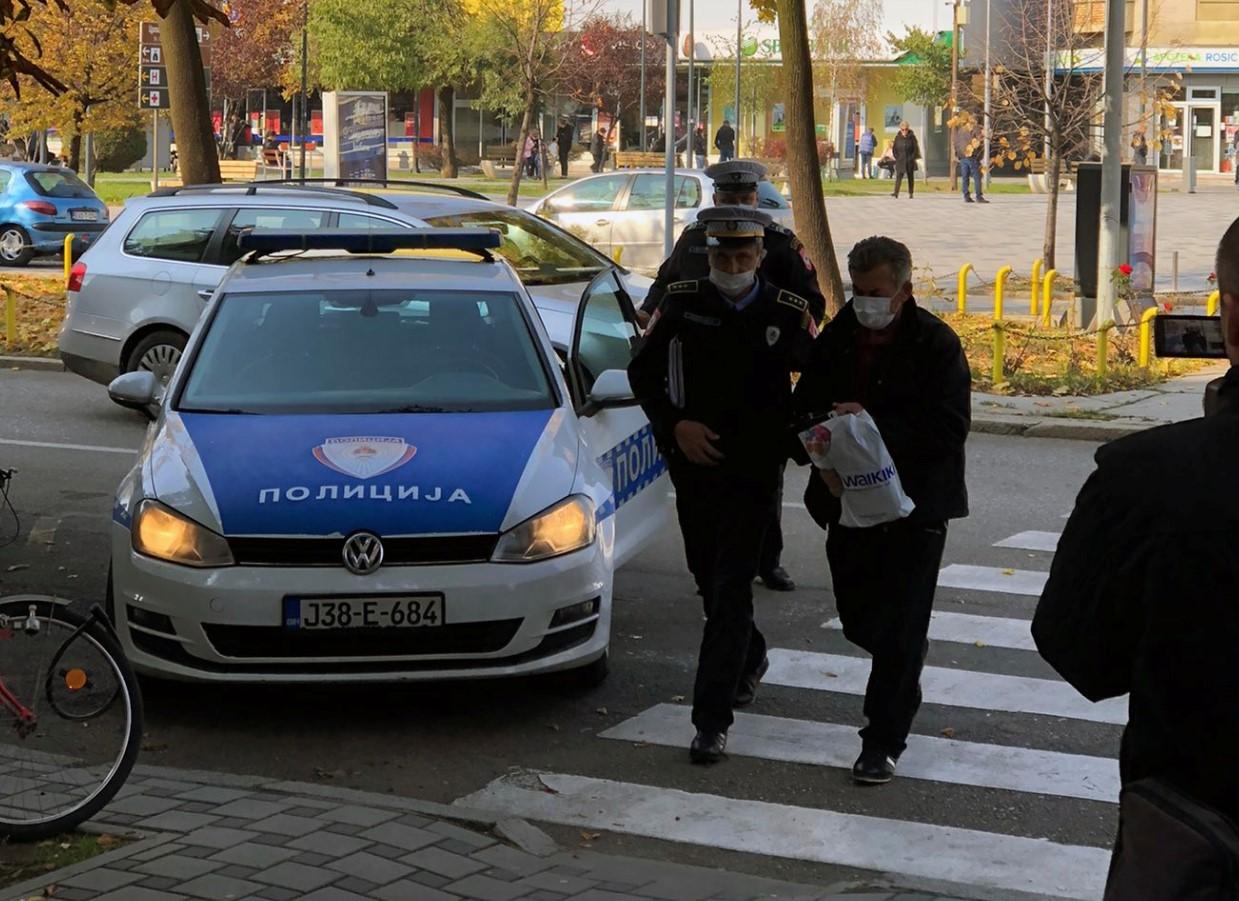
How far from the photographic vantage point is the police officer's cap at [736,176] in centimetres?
767

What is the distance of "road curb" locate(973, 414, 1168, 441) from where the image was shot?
13211mm

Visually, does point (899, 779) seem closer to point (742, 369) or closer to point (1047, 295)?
point (742, 369)

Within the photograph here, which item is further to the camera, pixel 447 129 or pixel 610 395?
pixel 447 129

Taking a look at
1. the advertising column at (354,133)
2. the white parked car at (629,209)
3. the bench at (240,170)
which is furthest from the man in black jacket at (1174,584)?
the bench at (240,170)

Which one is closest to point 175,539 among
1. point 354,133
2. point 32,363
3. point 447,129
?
point 32,363

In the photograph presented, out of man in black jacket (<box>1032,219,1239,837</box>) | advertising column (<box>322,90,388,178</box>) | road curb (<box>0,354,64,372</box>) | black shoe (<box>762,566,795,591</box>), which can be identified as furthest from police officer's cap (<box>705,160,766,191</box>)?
advertising column (<box>322,90,388,178</box>)

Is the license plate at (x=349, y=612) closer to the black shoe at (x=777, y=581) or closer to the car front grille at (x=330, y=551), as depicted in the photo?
the car front grille at (x=330, y=551)

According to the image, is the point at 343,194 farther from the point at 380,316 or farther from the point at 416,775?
the point at 416,775

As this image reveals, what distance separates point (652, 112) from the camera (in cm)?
6719

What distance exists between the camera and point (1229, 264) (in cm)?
257

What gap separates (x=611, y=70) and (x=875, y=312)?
57238 mm

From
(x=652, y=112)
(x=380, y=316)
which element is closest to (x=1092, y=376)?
(x=380, y=316)

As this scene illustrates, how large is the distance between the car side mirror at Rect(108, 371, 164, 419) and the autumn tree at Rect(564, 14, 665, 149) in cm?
5172

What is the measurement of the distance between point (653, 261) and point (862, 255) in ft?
55.8
